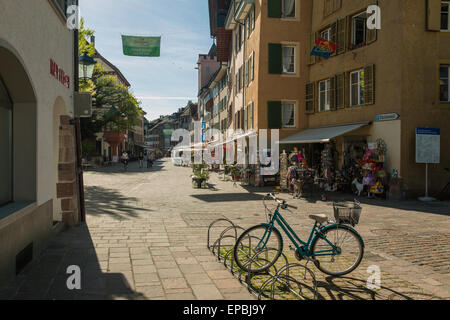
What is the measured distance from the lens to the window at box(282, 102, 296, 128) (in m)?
21.5

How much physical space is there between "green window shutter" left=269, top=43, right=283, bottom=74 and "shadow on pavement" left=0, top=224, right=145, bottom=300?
1643 cm

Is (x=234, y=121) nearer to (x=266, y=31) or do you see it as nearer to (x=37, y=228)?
(x=266, y=31)

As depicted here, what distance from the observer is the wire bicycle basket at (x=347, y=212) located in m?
5.21

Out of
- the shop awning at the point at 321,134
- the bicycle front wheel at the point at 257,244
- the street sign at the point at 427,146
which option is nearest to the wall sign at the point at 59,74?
the bicycle front wheel at the point at 257,244

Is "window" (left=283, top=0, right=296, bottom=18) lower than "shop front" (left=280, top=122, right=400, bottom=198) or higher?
higher

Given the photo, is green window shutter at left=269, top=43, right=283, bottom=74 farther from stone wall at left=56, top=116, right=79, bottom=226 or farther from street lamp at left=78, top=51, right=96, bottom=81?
stone wall at left=56, top=116, right=79, bottom=226

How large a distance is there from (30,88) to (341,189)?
14.1 meters

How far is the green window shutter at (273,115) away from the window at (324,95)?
2226 mm

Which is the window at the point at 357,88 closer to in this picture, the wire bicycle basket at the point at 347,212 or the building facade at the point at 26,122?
the wire bicycle basket at the point at 347,212

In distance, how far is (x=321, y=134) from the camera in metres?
18.0

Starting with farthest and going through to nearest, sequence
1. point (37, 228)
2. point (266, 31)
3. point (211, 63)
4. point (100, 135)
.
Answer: point (211, 63) → point (100, 135) → point (266, 31) → point (37, 228)

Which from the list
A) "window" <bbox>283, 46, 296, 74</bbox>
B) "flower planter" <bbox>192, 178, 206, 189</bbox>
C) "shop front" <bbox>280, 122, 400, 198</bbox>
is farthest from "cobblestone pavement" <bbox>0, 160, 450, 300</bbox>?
"window" <bbox>283, 46, 296, 74</bbox>
